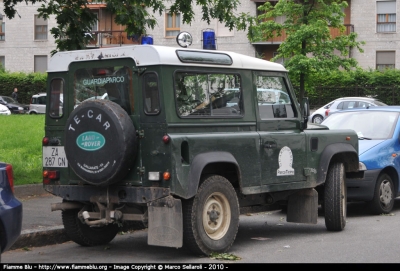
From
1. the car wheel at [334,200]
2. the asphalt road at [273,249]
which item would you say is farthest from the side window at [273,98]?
the asphalt road at [273,249]

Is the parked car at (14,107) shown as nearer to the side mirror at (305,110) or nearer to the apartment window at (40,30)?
the apartment window at (40,30)

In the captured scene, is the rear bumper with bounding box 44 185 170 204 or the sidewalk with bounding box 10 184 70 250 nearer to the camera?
the rear bumper with bounding box 44 185 170 204

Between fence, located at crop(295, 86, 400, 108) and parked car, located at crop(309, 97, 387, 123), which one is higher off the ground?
fence, located at crop(295, 86, 400, 108)

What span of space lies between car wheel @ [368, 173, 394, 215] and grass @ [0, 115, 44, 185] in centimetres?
602

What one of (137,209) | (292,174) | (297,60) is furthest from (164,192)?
(297,60)

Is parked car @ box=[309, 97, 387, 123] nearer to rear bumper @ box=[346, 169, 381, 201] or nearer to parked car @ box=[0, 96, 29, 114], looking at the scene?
parked car @ box=[0, 96, 29, 114]

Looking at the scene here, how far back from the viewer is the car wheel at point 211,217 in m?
8.26

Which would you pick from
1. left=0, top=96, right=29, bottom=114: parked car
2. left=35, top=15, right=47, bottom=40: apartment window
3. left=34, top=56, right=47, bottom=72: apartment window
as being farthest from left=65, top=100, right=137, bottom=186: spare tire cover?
left=34, top=56, right=47, bottom=72: apartment window

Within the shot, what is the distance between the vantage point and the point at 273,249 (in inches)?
359

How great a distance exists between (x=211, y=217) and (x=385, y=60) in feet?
135

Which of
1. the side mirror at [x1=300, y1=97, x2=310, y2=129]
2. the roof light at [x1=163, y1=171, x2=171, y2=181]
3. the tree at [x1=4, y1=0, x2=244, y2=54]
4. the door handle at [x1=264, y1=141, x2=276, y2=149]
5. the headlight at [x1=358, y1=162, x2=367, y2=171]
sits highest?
the tree at [x1=4, y1=0, x2=244, y2=54]

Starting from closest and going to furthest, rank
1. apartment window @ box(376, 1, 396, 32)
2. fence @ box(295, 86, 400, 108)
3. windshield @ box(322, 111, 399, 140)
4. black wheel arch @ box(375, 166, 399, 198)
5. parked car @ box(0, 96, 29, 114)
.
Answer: black wheel arch @ box(375, 166, 399, 198) < windshield @ box(322, 111, 399, 140) < fence @ box(295, 86, 400, 108) < apartment window @ box(376, 1, 396, 32) < parked car @ box(0, 96, 29, 114)

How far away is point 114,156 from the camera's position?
26.5 feet

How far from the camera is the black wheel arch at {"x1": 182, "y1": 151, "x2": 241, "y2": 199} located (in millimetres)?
8148
